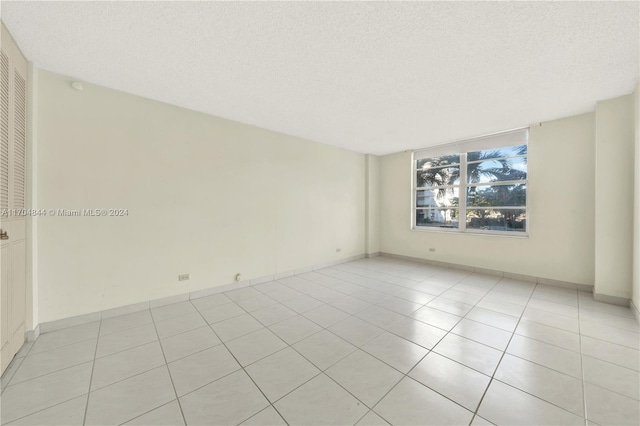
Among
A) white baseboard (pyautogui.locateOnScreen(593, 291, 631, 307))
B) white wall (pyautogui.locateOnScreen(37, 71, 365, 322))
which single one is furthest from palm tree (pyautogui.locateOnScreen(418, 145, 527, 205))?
white wall (pyautogui.locateOnScreen(37, 71, 365, 322))

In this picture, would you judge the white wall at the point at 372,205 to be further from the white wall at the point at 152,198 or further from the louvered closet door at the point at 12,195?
the louvered closet door at the point at 12,195

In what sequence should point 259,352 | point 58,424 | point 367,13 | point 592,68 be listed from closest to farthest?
point 58,424, point 367,13, point 259,352, point 592,68

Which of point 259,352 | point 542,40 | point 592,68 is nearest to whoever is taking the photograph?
point 542,40

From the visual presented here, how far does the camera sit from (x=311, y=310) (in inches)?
121

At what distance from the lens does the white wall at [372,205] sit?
6.27 metres

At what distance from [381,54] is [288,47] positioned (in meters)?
0.87

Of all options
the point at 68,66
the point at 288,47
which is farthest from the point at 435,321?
the point at 68,66

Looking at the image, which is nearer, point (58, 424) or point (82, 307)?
point (58, 424)

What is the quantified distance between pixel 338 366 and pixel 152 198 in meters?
3.01

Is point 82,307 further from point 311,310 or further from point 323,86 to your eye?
point 323,86

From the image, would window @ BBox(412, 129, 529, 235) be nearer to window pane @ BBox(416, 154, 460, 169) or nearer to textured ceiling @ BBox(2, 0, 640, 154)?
window pane @ BBox(416, 154, 460, 169)

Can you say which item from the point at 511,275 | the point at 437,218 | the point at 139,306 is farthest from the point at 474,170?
the point at 139,306

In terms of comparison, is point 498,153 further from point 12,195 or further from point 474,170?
point 12,195

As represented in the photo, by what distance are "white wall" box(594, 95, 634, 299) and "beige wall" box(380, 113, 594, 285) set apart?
0.42 meters
